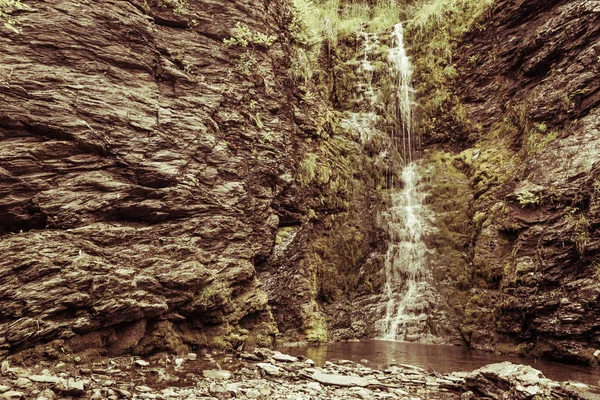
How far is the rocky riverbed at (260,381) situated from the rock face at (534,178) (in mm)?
3416

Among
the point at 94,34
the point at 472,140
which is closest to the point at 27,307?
the point at 94,34

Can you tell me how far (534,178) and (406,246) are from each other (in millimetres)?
4495

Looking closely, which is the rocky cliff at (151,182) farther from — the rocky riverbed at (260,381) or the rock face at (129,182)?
the rocky riverbed at (260,381)

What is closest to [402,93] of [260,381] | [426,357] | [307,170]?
[307,170]

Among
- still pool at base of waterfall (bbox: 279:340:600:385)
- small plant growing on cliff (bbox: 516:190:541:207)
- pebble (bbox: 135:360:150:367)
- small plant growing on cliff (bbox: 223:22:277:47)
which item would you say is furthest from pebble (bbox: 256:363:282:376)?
small plant growing on cliff (bbox: 223:22:277:47)

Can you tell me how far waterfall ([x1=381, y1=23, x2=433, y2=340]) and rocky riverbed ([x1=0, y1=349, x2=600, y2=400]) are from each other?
15.4 feet

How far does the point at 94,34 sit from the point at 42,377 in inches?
296

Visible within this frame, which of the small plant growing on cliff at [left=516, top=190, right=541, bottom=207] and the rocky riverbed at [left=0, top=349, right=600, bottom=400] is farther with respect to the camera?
the small plant growing on cliff at [left=516, top=190, right=541, bottom=207]

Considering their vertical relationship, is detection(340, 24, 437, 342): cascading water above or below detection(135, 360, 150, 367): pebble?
above

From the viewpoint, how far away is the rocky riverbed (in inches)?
217

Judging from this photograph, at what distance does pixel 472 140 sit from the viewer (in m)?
15.0

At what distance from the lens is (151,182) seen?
917cm

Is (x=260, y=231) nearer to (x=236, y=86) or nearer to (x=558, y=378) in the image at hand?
(x=236, y=86)

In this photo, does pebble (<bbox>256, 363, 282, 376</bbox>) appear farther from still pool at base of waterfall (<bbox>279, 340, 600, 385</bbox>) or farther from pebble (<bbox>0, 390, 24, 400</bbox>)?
pebble (<bbox>0, 390, 24, 400</bbox>)
